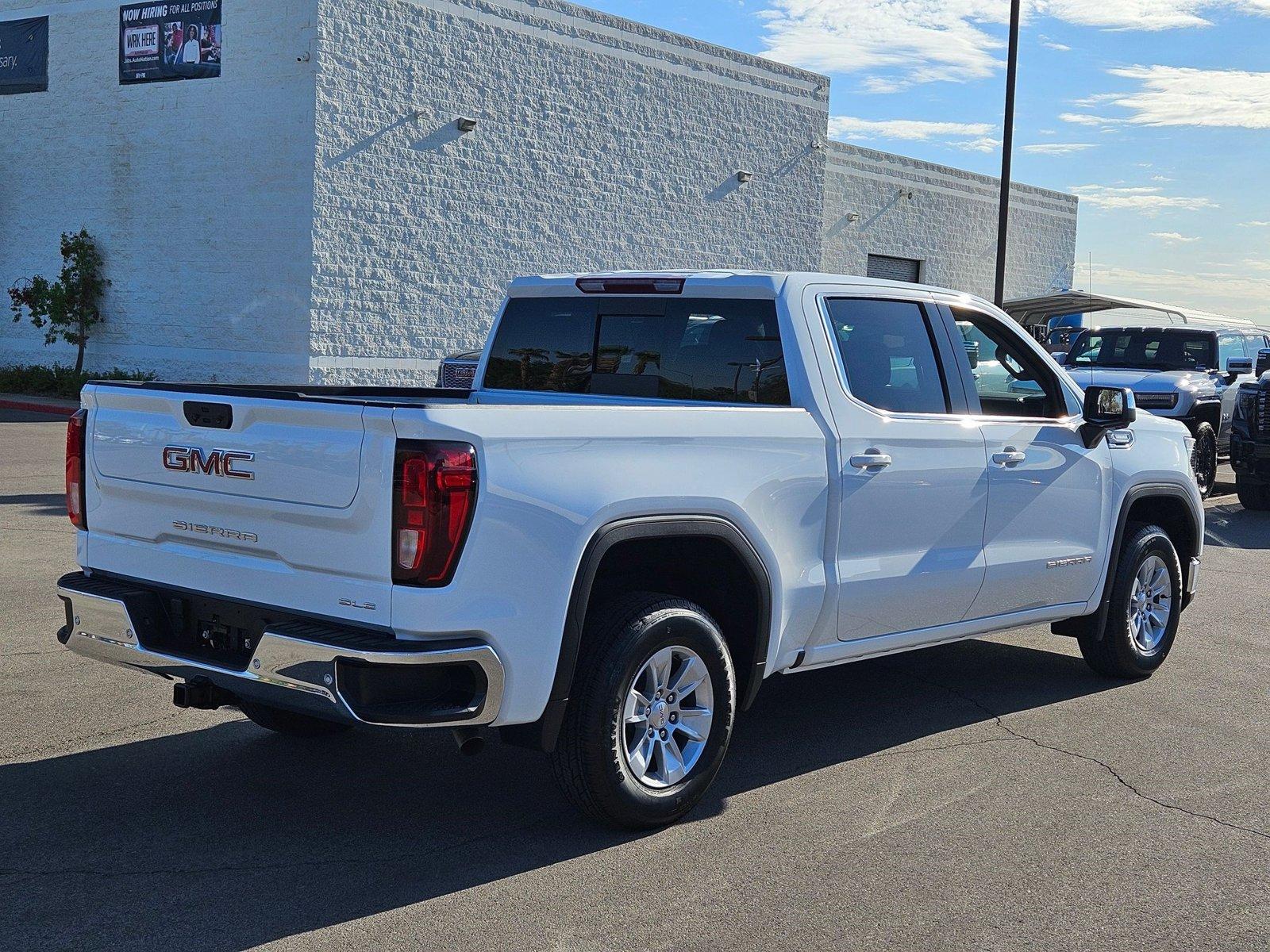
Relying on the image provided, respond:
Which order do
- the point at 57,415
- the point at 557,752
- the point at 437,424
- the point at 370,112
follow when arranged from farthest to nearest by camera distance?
the point at 370,112
the point at 57,415
the point at 557,752
the point at 437,424

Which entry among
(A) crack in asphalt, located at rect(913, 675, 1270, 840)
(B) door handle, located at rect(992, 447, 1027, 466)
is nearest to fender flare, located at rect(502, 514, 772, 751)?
(B) door handle, located at rect(992, 447, 1027, 466)

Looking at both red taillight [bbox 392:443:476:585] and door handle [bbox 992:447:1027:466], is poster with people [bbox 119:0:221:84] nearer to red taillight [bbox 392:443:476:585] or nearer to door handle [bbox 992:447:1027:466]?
door handle [bbox 992:447:1027:466]

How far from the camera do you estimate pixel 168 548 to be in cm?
482

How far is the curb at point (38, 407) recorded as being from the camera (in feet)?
74.1

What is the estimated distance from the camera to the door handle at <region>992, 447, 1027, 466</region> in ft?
20.5

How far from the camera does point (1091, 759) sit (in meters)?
5.97

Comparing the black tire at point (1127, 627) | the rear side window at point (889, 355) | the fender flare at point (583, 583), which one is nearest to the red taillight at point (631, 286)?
the rear side window at point (889, 355)

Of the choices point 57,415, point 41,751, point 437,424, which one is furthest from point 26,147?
point 437,424

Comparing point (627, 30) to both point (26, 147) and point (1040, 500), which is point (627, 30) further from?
point (1040, 500)

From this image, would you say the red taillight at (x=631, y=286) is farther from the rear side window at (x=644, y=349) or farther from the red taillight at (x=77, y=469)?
the red taillight at (x=77, y=469)

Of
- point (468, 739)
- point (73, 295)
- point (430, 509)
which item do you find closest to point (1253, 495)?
point (468, 739)

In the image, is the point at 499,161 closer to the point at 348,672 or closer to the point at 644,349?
the point at 644,349

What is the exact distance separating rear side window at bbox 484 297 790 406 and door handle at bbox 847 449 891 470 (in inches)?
14.5

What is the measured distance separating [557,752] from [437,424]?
1.26m
